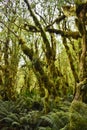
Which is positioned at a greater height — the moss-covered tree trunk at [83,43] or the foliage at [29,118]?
the moss-covered tree trunk at [83,43]

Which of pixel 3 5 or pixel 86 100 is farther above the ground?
pixel 3 5

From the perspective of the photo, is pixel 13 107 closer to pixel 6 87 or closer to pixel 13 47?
pixel 6 87

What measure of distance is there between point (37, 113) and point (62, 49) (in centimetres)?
1226

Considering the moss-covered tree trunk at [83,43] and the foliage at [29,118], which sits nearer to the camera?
the foliage at [29,118]

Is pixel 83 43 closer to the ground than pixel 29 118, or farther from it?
farther from it

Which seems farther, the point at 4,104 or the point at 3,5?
the point at 3,5

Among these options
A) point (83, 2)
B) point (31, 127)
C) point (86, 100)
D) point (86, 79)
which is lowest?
point (31, 127)

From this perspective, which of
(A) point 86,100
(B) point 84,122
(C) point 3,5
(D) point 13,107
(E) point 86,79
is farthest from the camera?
(C) point 3,5

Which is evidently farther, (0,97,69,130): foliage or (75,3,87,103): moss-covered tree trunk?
(75,3,87,103): moss-covered tree trunk

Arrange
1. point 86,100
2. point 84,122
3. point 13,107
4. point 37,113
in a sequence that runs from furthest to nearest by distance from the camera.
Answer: point 13,107
point 37,113
point 86,100
point 84,122

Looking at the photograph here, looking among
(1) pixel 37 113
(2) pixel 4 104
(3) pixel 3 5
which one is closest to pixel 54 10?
(3) pixel 3 5

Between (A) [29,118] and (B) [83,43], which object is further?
(A) [29,118]

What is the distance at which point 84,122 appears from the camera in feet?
26.3

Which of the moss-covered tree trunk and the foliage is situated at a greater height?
the moss-covered tree trunk
